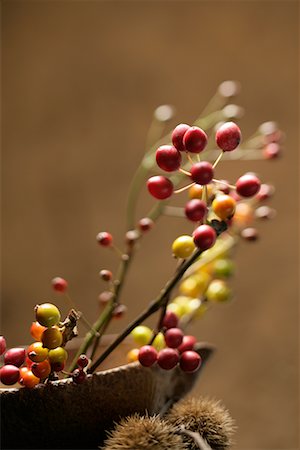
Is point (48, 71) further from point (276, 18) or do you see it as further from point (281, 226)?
point (281, 226)

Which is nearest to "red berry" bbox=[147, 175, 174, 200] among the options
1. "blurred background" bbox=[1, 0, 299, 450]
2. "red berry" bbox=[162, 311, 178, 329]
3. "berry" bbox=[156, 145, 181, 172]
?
"berry" bbox=[156, 145, 181, 172]

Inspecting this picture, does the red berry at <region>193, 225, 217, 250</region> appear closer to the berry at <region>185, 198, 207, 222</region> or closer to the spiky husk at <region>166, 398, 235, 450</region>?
the berry at <region>185, 198, 207, 222</region>

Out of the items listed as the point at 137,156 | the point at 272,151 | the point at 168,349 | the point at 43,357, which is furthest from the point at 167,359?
the point at 137,156

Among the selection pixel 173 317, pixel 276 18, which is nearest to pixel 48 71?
pixel 276 18

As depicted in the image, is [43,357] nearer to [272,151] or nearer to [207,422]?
[207,422]

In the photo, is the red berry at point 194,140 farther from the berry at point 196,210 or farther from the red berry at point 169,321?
the red berry at point 169,321

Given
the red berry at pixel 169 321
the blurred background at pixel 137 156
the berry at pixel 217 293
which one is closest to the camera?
the red berry at pixel 169 321

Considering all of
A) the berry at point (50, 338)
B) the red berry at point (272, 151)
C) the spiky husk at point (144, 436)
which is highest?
the red berry at point (272, 151)

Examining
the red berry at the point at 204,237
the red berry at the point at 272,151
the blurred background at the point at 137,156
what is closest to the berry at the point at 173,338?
the red berry at the point at 204,237
